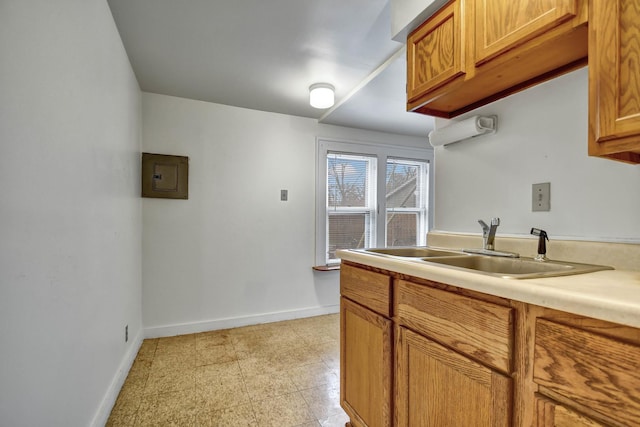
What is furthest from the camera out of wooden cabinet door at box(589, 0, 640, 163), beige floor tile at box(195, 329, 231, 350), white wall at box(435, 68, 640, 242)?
beige floor tile at box(195, 329, 231, 350)

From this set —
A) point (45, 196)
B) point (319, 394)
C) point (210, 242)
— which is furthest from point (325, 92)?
point (319, 394)

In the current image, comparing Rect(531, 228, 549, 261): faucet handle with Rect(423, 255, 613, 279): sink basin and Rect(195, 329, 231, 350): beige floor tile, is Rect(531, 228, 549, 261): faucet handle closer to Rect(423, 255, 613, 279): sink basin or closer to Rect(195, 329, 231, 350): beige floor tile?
Rect(423, 255, 613, 279): sink basin

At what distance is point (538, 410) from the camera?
2.39ft

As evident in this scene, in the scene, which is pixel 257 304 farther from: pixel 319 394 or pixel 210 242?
pixel 319 394

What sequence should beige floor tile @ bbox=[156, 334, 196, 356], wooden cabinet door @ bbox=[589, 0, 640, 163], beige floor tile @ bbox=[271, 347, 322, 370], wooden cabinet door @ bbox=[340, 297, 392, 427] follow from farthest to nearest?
beige floor tile @ bbox=[156, 334, 196, 356], beige floor tile @ bbox=[271, 347, 322, 370], wooden cabinet door @ bbox=[340, 297, 392, 427], wooden cabinet door @ bbox=[589, 0, 640, 163]

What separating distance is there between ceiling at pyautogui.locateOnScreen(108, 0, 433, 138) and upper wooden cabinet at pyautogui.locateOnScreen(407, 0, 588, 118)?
431mm

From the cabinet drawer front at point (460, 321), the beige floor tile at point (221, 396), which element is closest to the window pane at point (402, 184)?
the beige floor tile at point (221, 396)

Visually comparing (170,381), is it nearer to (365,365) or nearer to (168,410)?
(168,410)

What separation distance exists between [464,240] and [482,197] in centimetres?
25

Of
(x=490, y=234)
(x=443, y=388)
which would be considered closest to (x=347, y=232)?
(x=490, y=234)

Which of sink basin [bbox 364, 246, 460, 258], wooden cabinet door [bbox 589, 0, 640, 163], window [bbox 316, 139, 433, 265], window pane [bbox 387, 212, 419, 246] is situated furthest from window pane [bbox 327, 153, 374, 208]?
wooden cabinet door [bbox 589, 0, 640, 163]

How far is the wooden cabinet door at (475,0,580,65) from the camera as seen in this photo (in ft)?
3.22

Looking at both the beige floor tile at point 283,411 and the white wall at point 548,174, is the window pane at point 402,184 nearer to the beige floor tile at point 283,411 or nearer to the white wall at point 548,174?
the white wall at point 548,174

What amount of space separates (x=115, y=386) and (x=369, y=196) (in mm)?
2960
